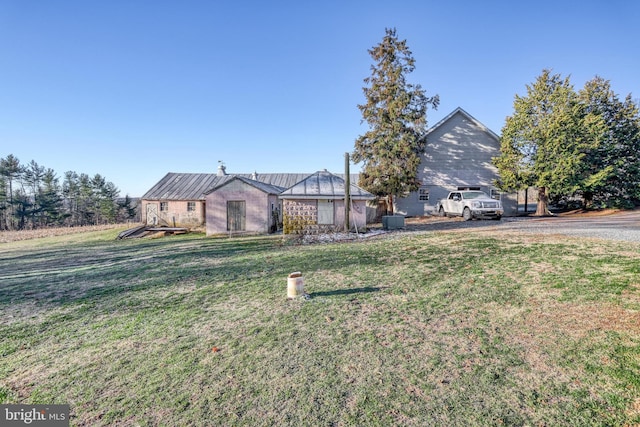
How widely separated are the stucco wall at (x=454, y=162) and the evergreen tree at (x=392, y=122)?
1723 mm

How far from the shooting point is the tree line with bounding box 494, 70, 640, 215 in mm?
18828

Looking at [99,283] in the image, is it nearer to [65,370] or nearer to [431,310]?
[65,370]

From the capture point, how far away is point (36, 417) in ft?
9.23

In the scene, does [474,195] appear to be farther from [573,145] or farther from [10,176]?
[10,176]

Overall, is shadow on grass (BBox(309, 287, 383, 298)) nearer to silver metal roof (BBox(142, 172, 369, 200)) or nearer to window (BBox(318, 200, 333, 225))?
window (BBox(318, 200, 333, 225))

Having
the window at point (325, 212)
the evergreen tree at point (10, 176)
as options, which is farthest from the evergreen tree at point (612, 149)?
the evergreen tree at point (10, 176)

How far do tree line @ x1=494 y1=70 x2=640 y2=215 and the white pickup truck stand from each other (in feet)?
16.1

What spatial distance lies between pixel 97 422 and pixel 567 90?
2635cm

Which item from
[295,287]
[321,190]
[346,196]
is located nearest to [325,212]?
[321,190]

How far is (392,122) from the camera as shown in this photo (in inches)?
801

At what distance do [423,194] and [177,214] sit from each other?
1924 cm

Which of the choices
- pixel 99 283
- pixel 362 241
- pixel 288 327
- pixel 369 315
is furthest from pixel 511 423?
pixel 362 241

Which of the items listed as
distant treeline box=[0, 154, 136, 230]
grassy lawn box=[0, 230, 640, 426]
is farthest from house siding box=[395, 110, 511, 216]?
distant treeline box=[0, 154, 136, 230]

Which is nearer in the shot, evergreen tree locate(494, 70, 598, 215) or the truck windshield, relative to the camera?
the truck windshield
